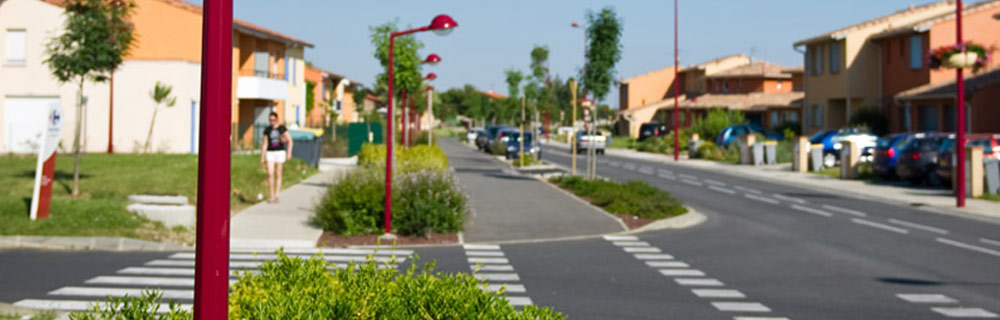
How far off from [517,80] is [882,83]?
61.0 metres

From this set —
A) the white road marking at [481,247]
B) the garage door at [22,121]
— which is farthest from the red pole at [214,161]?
the garage door at [22,121]

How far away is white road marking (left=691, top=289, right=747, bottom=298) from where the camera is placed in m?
10.4

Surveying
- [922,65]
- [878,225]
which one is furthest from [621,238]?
[922,65]

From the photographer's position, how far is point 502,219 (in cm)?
1875

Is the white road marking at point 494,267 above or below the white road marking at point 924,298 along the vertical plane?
above

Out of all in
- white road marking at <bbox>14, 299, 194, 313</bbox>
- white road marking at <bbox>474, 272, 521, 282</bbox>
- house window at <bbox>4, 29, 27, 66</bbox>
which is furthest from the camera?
house window at <bbox>4, 29, 27, 66</bbox>

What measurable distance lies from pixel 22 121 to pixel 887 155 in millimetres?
28944

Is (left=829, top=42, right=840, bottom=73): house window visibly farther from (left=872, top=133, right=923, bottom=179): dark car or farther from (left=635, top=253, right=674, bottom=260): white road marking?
(left=635, top=253, right=674, bottom=260): white road marking

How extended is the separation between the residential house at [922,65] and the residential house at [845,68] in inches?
33.9

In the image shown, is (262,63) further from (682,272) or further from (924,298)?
(924,298)

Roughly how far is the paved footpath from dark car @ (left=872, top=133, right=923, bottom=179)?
31.6 feet

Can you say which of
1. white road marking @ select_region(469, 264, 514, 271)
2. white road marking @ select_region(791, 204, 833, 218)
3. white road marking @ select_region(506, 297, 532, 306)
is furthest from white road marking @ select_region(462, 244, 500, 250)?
white road marking @ select_region(791, 204, 833, 218)

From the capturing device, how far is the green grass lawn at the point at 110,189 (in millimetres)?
14953

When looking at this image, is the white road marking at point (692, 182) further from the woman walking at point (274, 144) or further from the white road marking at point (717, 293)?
the white road marking at point (717, 293)
